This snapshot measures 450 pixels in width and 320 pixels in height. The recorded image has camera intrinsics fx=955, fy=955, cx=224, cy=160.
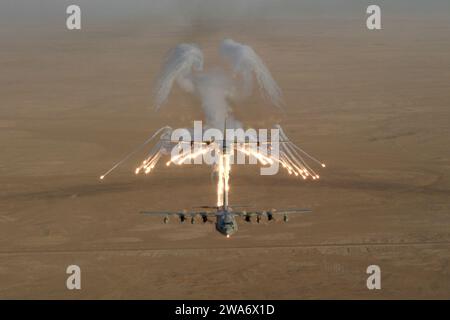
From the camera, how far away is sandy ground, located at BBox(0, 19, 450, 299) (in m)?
70.2

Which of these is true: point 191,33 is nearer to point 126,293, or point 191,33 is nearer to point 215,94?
point 215,94

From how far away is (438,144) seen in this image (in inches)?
4373

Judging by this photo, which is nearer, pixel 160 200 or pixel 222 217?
pixel 222 217

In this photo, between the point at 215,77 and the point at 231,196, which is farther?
the point at 231,196

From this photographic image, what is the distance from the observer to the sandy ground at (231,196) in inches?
2763

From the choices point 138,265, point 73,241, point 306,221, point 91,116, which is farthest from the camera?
point 91,116

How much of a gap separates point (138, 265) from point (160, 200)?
15145 millimetres

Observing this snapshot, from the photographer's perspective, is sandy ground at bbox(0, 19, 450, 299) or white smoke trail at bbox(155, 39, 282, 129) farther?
sandy ground at bbox(0, 19, 450, 299)

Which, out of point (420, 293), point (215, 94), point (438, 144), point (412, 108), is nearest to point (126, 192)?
point (215, 94)

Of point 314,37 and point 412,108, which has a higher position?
point 314,37

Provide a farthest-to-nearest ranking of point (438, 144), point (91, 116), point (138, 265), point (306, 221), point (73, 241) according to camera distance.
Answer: point (91, 116)
point (438, 144)
point (306, 221)
point (73, 241)
point (138, 265)

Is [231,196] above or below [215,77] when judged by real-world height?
below

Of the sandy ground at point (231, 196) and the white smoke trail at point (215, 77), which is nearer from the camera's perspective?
the white smoke trail at point (215, 77)

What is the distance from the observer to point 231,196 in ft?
287
